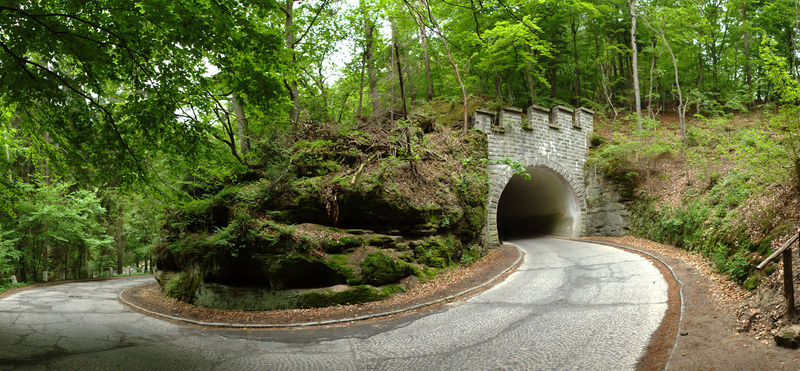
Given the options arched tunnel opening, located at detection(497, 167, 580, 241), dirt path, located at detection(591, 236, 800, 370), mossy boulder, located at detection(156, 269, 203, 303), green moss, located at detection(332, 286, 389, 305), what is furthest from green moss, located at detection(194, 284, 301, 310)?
arched tunnel opening, located at detection(497, 167, 580, 241)

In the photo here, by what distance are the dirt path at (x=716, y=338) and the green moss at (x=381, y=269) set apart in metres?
5.45

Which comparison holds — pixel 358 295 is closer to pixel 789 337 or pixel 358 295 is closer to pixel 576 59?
pixel 789 337

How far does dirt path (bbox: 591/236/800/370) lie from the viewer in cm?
362

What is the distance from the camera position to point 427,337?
5.56 metres

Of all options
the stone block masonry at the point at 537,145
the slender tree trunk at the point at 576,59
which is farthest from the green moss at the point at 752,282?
the slender tree trunk at the point at 576,59

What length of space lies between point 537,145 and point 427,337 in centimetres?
1206

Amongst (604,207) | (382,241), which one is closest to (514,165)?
(604,207)

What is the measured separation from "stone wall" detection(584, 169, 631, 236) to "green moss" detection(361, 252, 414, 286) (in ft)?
37.2

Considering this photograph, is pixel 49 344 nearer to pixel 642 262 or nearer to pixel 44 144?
pixel 44 144

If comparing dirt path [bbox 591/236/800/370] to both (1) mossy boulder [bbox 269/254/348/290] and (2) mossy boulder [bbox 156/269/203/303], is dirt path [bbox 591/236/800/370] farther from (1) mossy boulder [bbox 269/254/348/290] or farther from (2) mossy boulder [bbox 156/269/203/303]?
(2) mossy boulder [bbox 156/269/203/303]

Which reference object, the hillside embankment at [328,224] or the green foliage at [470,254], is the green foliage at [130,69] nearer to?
the hillside embankment at [328,224]

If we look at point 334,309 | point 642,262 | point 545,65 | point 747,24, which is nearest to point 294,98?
point 334,309

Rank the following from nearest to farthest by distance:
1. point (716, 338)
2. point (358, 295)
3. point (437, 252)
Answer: point (716, 338) < point (358, 295) < point (437, 252)

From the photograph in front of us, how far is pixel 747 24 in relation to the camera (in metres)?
17.8
